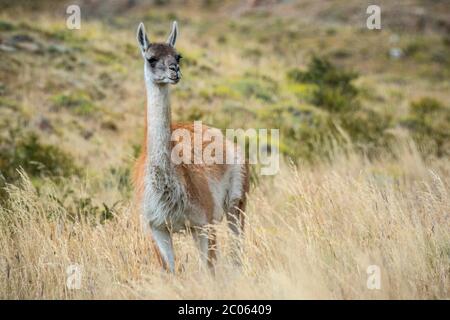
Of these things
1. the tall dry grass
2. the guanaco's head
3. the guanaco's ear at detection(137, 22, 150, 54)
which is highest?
the guanaco's ear at detection(137, 22, 150, 54)

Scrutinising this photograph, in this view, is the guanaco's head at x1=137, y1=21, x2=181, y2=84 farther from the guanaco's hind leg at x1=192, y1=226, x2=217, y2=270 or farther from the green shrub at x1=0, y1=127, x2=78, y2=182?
the green shrub at x1=0, y1=127, x2=78, y2=182

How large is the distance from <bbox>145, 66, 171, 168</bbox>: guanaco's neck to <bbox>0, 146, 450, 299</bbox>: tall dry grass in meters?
0.80

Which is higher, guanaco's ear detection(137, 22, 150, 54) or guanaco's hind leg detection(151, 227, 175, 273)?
guanaco's ear detection(137, 22, 150, 54)

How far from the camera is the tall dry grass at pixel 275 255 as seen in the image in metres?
4.84

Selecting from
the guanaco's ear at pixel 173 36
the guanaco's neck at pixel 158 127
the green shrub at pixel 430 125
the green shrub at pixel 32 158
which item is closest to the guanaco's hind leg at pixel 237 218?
the guanaco's neck at pixel 158 127

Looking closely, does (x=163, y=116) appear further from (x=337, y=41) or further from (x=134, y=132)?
(x=337, y=41)

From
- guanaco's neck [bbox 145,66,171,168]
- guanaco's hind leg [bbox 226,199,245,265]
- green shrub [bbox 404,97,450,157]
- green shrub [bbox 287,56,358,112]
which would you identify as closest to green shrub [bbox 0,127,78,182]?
guanaco's hind leg [bbox 226,199,245,265]

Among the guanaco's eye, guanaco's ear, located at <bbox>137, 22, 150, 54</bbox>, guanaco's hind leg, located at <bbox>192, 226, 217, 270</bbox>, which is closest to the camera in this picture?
the guanaco's eye

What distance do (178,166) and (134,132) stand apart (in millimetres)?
8542

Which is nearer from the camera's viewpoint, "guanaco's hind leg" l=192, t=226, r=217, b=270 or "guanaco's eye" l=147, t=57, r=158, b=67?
"guanaco's eye" l=147, t=57, r=158, b=67

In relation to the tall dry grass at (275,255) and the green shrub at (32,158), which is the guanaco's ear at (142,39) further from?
the green shrub at (32,158)

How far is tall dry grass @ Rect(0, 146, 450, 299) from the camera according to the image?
4.84m

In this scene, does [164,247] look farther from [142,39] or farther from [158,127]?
[142,39]

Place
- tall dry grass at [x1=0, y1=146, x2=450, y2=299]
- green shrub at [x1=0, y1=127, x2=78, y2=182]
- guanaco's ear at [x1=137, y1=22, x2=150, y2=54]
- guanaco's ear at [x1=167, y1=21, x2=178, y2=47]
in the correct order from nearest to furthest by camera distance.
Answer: tall dry grass at [x1=0, y1=146, x2=450, y2=299]
guanaco's ear at [x1=137, y1=22, x2=150, y2=54]
guanaco's ear at [x1=167, y1=21, x2=178, y2=47]
green shrub at [x1=0, y1=127, x2=78, y2=182]
